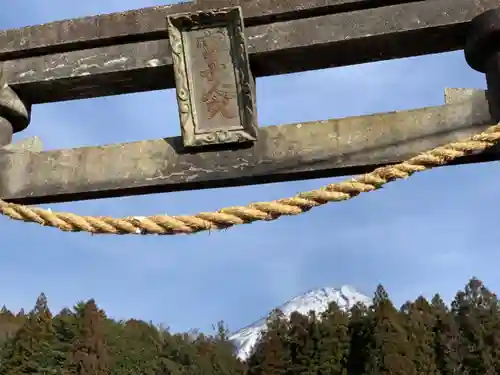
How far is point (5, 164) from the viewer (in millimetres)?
3055

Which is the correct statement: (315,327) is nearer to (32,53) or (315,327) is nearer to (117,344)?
(117,344)

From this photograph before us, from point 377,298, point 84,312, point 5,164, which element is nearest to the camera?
point 5,164

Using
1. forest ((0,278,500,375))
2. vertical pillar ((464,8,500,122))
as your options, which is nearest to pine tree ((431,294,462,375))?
forest ((0,278,500,375))

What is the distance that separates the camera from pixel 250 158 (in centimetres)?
286

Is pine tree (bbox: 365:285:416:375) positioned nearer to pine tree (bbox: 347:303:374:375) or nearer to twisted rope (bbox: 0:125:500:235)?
pine tree (bbox: 347:303:374:375)

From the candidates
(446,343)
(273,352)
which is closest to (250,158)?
(446,343)

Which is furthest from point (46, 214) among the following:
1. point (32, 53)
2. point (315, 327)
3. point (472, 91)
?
point (315, 327)

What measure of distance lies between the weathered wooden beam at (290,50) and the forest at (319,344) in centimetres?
2204

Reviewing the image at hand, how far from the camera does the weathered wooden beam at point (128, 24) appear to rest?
2973mm

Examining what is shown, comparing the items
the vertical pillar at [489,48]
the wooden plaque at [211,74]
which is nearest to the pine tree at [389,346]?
the vertical pillar at [489,48]

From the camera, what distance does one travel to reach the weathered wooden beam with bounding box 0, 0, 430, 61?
2973mm

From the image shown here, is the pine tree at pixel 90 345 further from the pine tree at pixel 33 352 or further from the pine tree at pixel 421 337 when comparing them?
the pine tree at pixel 421 337

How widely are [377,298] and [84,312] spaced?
579 inches

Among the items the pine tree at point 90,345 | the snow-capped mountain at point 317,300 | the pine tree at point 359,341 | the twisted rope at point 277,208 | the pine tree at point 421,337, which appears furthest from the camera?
the snow-capped mountain at point 317,300
